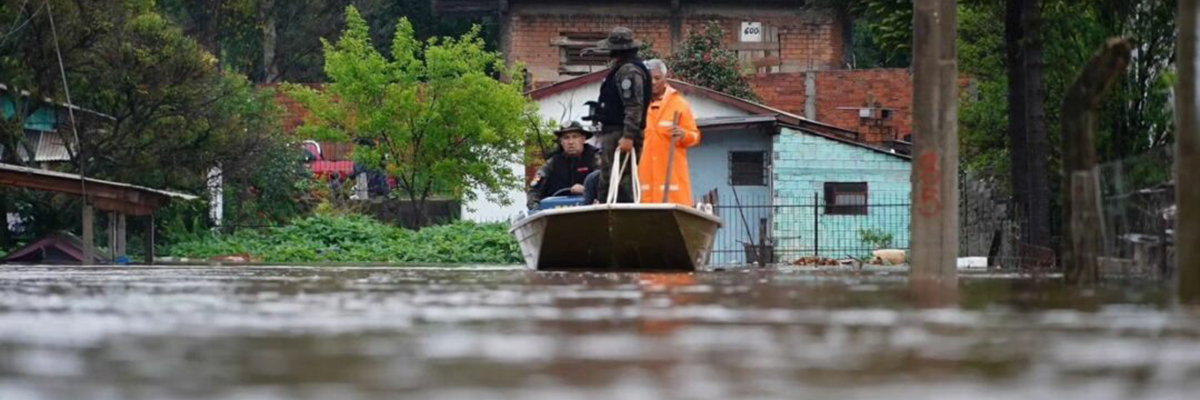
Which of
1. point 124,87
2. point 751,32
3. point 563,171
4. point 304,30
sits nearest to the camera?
point 563,171

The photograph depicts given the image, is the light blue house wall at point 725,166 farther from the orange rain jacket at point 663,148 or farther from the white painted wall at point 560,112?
the orange rain jacket at point 663,148

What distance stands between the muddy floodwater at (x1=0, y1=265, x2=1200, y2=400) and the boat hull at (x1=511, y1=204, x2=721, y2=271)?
26.4 ft

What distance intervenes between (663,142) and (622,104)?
495 millimetres

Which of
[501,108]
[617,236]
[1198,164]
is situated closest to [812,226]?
[501,108]

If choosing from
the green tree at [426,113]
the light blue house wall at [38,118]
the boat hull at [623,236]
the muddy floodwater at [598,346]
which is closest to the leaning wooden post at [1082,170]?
the muddy floodwater at [598,346]

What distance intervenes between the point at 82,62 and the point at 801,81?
21261 mm

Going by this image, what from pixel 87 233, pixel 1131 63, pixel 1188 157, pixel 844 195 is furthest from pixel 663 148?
pixel 844 195

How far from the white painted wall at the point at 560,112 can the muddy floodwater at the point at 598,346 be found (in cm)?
3842

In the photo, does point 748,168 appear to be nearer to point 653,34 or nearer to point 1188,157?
point 653,34

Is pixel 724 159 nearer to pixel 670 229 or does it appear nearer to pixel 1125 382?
pixel 670 229

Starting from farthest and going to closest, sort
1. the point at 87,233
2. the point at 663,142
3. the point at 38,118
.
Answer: the point at 38,118
the point at 87,233
the point at 663,142

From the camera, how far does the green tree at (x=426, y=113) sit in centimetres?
4762

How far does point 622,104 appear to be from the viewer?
2166cm

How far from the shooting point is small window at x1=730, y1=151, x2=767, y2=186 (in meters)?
48.5
